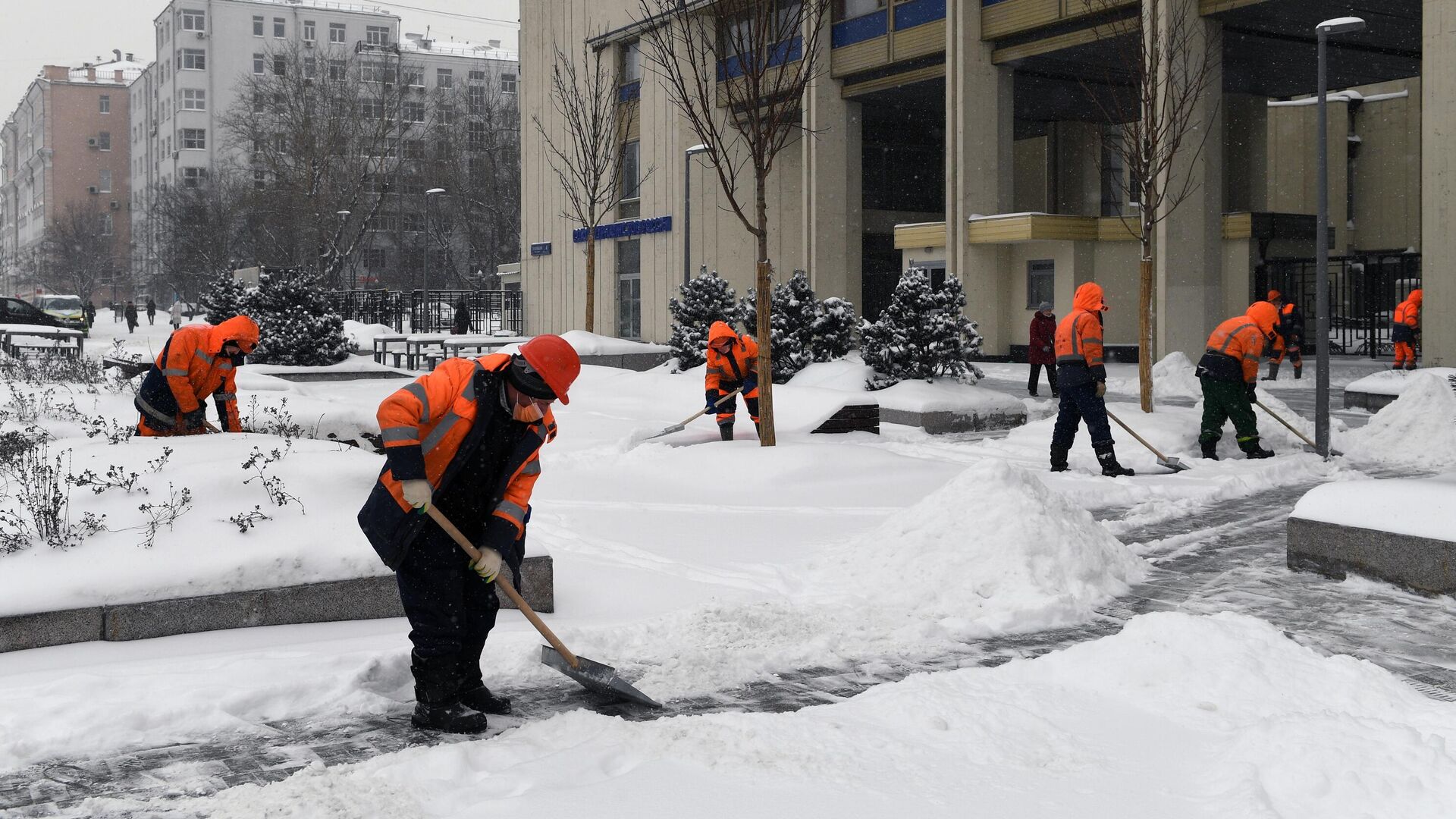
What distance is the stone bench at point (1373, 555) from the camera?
697 centimetres

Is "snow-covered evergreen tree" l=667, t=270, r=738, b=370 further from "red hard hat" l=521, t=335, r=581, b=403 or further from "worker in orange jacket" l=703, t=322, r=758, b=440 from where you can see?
"red hard hat" l=521, t=335, r=581, b=403

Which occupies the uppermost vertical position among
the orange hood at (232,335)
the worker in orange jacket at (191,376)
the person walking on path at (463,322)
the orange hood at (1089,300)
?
the person walking on path at (463,322)

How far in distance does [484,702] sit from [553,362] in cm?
145

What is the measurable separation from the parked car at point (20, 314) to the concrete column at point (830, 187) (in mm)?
23836

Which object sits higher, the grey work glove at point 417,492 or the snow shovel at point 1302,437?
the grey work glove at point 417,492

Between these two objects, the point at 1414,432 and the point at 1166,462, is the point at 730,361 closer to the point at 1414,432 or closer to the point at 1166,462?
the point at 1166,462

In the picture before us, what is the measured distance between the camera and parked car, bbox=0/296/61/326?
3928 centimetres

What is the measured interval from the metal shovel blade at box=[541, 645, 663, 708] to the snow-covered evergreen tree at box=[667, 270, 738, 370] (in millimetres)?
17924

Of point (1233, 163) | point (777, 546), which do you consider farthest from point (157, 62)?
point (777, 546)

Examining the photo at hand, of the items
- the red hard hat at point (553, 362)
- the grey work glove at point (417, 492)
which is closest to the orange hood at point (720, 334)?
the red hard hat at point (553, 362)

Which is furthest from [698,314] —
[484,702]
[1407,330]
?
[484,702]

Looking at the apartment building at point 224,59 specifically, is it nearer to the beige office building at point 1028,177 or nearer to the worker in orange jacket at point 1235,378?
the beige office building at point 1028,177

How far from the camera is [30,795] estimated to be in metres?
4.19

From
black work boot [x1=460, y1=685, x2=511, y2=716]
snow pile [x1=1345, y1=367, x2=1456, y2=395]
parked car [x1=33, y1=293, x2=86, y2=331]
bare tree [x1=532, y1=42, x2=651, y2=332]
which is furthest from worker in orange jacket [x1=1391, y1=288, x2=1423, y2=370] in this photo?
parked car [x1=33, y1=293, x2=86, y2=331]
